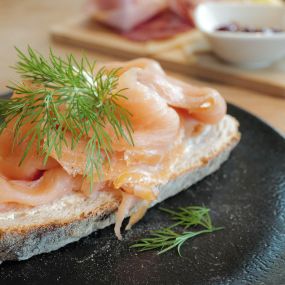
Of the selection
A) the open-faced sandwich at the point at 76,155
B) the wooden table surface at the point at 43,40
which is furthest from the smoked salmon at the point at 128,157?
the wooden table surface at the point at 43,40

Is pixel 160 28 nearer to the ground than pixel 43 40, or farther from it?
farther from it

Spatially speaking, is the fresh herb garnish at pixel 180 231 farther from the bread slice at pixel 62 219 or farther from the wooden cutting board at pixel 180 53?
the wooden cutting board at pixel 180 53

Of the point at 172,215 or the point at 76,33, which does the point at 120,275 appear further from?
the point at 76,33

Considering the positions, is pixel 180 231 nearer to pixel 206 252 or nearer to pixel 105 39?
pixel 206 252

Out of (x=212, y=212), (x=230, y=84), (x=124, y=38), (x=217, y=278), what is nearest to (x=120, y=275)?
(x=217, y=278)

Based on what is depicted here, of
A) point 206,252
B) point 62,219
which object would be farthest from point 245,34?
point 62,219

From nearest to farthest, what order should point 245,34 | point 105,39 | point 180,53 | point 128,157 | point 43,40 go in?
1. point 128,157
2. point 245,34
3. point 180,53
4. point 105,39
5. point 43,40
